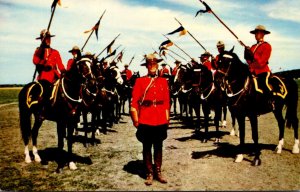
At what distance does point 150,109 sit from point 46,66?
4097 millimetres

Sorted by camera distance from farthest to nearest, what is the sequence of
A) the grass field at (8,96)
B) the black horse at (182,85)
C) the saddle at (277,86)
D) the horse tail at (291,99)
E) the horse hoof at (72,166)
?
the grass field at (8,96) → the black horse at (182,85) → the horse tail at (291,99) → the saddle at (277,86) → the horse hoof at (72,166)

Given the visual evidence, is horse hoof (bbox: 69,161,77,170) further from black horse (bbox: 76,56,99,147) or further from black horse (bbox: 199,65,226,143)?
black horse (bbox: 199,65,226,143)

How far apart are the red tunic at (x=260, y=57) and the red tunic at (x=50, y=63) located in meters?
5.52

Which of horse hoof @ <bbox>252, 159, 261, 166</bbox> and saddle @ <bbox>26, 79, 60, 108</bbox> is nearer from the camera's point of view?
horse hoof @ <bbox>252, 159, 261, 166</bbox>

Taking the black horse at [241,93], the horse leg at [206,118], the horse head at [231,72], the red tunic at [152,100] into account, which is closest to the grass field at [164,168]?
the horse leg at [206,118]

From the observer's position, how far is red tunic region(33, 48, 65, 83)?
938 cm

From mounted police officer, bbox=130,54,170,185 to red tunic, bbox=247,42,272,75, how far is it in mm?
3666

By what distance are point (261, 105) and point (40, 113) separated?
20.6 feet

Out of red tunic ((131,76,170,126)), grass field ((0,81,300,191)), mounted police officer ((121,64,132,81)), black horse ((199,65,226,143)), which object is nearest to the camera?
red tunic ((131,76,170,126))

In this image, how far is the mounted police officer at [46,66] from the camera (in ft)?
29.9

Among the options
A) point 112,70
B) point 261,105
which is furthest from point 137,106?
point 112,70

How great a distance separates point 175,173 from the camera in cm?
796

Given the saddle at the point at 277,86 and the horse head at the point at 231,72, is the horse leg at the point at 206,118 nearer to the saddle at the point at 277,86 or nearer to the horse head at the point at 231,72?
the saddle at the point at 277,86

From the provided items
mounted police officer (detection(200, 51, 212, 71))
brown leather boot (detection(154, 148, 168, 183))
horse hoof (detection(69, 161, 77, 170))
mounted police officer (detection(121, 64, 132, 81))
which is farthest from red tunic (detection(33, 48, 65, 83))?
mounted police officer (detection(121, 64, 132, 81))
